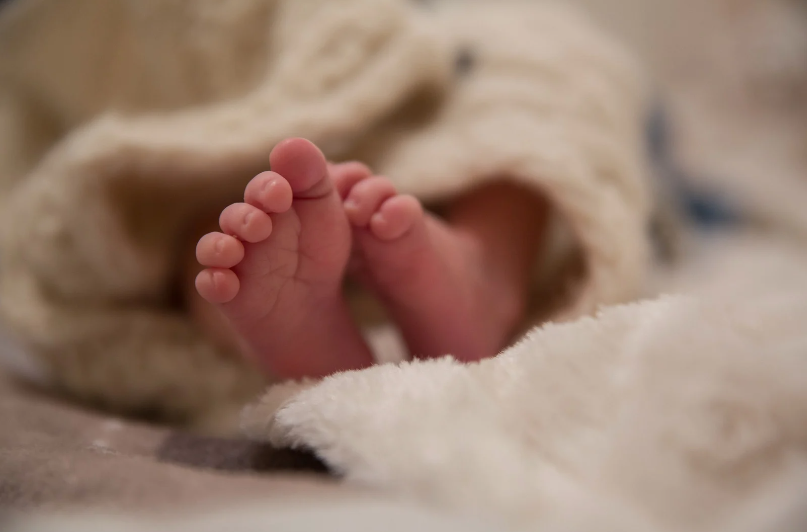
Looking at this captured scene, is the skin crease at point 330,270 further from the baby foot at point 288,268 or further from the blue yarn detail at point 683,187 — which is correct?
the blue yarn detail at point 683,187

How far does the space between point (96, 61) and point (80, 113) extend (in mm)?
61

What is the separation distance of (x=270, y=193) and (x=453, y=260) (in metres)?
0.18

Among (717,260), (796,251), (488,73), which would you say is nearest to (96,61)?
(488,73)

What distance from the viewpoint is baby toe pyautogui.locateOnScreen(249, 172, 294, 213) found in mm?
340

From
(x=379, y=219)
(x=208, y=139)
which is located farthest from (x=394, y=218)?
(x=208, y=139)

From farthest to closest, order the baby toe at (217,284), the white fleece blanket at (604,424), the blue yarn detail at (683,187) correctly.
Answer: the blue yarn detail at (683,187) < the baby toe at (217,284) < the white fleece blanket at (604,424)

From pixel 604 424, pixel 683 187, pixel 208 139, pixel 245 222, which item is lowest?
pixel 604 424

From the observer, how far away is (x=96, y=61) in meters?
0.66

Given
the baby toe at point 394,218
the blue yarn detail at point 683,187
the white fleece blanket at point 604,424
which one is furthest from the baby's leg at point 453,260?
the blue yarn detail at point 683,187

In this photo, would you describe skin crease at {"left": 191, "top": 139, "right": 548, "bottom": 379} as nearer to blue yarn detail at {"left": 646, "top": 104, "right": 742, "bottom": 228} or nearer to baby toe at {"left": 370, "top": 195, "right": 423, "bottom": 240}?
baby toe at {"left": 370, "top": 195, "right": 423, "bottom": 240}

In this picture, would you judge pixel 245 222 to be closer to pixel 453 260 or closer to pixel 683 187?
pixel 453 260

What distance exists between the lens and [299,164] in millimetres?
345

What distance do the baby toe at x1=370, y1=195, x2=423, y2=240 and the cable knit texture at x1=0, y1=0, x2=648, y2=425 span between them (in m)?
0.15

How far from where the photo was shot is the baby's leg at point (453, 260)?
402 mm
